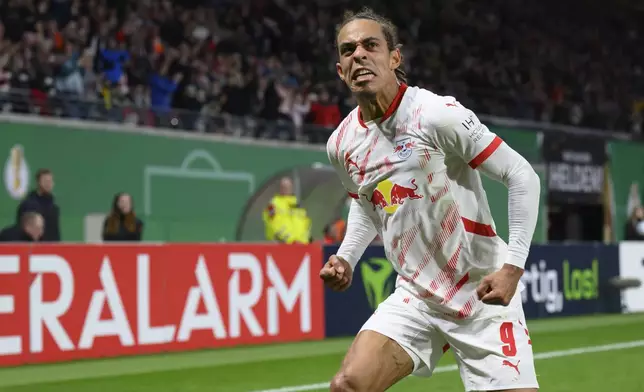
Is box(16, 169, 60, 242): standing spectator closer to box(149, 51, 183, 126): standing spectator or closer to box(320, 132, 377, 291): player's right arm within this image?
box(149, 51, 183, 126): standing spectator

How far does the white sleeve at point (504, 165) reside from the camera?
389 cm

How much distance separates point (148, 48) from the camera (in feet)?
53.2

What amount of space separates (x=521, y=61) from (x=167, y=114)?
13.7 metres

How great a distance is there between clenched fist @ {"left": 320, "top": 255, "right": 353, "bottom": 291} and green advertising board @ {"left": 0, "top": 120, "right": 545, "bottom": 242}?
9.40 metres

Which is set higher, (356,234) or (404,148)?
(404,148)

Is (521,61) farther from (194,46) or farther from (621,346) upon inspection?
(621,346)

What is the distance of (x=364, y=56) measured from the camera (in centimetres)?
408

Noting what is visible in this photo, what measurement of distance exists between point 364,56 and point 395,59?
0.20 meters

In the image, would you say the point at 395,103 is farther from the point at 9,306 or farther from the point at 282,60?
the point at 282,60

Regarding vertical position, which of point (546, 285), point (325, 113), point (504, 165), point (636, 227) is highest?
point (325, 113)

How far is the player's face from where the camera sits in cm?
409

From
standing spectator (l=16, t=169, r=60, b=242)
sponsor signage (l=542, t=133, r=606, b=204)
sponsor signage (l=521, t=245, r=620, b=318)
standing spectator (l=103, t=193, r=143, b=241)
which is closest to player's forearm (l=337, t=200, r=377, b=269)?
standing spectator (l=16, t=169, r=60, b=242)

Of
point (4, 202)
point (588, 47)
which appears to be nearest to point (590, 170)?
point (588, 47)

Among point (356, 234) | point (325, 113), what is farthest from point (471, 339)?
point (325, 113)
